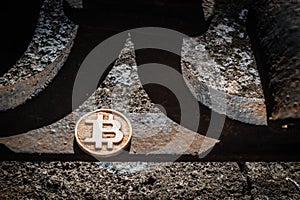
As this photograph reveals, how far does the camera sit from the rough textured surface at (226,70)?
1.76 metres

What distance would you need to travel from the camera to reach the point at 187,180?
4.97 ft

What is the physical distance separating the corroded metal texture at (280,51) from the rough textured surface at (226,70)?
14 centimetres

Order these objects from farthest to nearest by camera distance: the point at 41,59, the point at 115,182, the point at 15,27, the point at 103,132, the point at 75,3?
1. the point at 75,3
2. the point at 15,27
3. the point at 41,59
4. the point at 103,132
5. the point at 115,182

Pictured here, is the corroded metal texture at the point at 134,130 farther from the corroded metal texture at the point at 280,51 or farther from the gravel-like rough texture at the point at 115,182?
the corroded metal texture at the point at 280,51

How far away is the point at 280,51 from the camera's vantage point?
1.63 metres

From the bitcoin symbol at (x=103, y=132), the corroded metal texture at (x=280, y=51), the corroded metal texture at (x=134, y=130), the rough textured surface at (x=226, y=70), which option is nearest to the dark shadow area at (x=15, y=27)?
the corroded metal texture at (x=134, y=130)

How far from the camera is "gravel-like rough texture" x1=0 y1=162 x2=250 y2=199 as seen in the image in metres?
1.44

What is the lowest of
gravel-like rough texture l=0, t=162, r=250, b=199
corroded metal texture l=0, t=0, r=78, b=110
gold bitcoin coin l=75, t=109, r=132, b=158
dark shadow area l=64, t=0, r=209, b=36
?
gravel-like rough texture l=0, t=162, r=250, b=199

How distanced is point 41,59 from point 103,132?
54cm

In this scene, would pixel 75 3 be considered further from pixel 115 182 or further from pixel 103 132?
pixel 115 182

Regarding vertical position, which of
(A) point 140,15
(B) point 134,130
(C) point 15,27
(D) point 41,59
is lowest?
(B) point 134,130

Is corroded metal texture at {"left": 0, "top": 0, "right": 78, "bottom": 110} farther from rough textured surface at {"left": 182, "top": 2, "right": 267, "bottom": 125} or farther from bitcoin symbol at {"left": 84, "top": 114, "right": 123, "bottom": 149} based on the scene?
rough textured surface at {"left": 182, "top": 2, "right": 267, "bottom": 125}

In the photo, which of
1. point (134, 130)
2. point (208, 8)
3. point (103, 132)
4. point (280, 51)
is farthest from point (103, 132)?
point (208, 8)

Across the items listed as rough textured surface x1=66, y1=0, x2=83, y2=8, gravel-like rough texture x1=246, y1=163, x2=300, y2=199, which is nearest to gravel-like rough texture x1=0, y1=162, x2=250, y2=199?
gravel-like rough texture x1=246, y1=163, x2=300, y2=199
